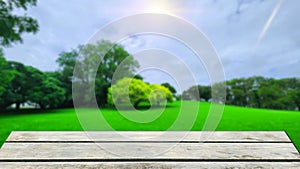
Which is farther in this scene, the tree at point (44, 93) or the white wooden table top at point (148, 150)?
the tree at point (44, 93)

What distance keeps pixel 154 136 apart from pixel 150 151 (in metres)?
0.23

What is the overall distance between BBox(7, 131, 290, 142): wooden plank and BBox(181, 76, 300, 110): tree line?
4067mm

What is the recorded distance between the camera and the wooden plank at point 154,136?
48.3 inches

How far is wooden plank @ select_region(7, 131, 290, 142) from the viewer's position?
1.23 metres

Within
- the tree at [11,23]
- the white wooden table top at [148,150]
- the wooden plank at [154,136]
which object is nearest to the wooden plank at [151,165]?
the white wooden table top at [148,150]

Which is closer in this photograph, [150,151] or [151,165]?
[151,165]

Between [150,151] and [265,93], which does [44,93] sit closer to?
[150,151]

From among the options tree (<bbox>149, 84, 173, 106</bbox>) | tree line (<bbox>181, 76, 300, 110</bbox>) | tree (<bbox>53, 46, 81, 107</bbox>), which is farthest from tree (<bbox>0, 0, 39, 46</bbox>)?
tree line (<bbox>181, 76, 300, 110</bbox>)

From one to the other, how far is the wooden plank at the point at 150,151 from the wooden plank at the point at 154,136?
0.06 metres

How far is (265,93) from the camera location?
246 inches

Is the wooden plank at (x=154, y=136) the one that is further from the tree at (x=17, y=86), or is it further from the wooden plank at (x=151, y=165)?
the tree at (x=17, y=86)

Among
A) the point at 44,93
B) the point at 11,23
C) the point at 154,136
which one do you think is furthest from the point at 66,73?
the point at 154,136

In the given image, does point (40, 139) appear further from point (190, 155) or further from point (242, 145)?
point (242, 145)

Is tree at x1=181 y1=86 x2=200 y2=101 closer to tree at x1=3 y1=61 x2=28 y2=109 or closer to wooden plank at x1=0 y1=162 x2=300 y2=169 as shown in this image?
wooden plank at x1=0 y1=162 x2=300 y2=169
